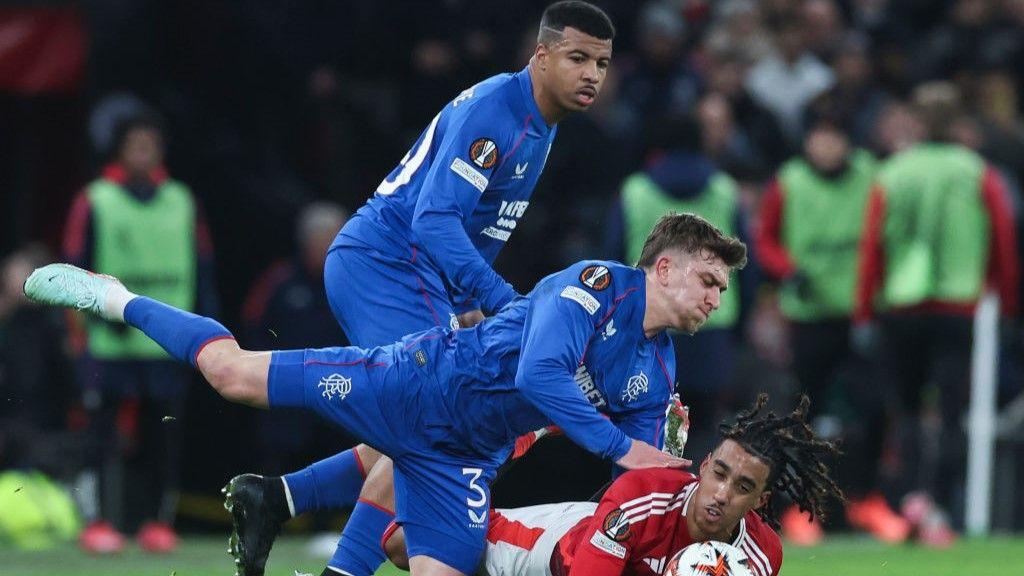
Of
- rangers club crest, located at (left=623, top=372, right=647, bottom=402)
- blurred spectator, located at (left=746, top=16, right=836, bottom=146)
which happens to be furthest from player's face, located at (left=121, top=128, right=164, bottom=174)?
rangers club crest, located at (left=623, top=372, right=647, bottom=402)

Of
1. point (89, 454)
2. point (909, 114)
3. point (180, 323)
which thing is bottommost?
point (89, 454)

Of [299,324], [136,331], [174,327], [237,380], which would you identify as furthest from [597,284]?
[299,324]

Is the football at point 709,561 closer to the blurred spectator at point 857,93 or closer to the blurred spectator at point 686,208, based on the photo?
→ the blurred spectator at point 686,208

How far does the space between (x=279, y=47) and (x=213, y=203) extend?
1.18 m

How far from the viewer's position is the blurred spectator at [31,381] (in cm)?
1210

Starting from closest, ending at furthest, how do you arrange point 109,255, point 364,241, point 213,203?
1. point 364,241
2. point 109,255
3. point 213,203

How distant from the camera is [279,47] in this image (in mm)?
13594

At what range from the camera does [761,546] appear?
715 cm

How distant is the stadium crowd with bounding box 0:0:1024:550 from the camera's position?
11.6 meters

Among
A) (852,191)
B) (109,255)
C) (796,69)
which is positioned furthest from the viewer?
(796,69)

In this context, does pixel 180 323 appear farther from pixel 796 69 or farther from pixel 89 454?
pixel 796 69

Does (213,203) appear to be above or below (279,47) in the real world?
below

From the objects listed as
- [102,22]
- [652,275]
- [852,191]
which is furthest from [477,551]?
[102,22]

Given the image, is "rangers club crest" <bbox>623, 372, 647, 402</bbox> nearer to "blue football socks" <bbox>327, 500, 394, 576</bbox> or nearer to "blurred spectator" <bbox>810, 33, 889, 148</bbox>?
"blue football socks" <bbox>327, 500, 394, 576</bbox>
